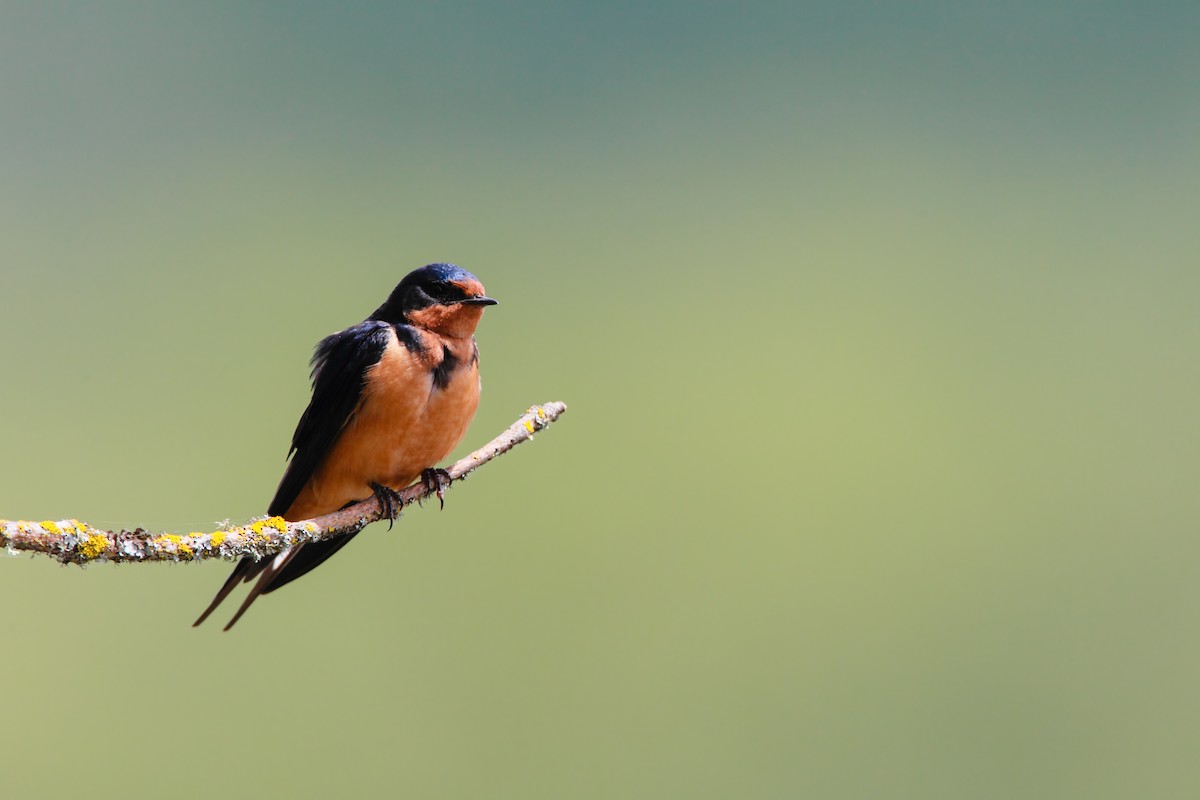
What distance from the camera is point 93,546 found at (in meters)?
2.15

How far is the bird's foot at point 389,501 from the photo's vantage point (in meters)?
3.48

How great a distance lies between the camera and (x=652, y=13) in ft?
129

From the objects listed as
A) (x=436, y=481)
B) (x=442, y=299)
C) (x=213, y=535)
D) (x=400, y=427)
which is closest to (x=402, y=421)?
(x=400, y=427)

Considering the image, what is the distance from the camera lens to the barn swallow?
3707mm

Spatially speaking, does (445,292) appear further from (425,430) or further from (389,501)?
(389,501)

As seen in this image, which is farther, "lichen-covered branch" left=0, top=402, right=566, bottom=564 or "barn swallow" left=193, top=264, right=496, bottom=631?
"barn swallow" left=193, top=264, right=496, bottom=631

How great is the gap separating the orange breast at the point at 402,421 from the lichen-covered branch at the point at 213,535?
15 cm

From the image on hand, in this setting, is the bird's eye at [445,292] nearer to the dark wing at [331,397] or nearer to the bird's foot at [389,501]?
the dark wing at [331,397]

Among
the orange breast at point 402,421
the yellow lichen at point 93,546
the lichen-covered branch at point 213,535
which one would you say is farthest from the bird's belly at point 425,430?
the yellow lichen at point 93,546

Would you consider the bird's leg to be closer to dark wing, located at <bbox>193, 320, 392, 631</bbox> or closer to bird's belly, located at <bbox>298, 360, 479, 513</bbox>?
bird's belly, located at <bbox>298, 360, 479, 513</bbox>

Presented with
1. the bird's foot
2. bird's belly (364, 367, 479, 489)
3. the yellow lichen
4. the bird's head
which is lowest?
the yellow lichen

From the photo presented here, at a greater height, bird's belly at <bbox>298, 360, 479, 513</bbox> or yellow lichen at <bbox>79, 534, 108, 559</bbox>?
bird's belly at <bbox>298, 360, 479, 513</bbox>

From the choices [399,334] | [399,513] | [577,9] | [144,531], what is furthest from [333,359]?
[577,9]

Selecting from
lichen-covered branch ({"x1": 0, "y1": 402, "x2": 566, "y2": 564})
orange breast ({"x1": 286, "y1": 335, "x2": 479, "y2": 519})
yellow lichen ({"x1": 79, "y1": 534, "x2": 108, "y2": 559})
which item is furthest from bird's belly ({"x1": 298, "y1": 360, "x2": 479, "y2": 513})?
yellow lichen ({"x1": 79, "y1": 534, "x2": 108, "y2": 559})
